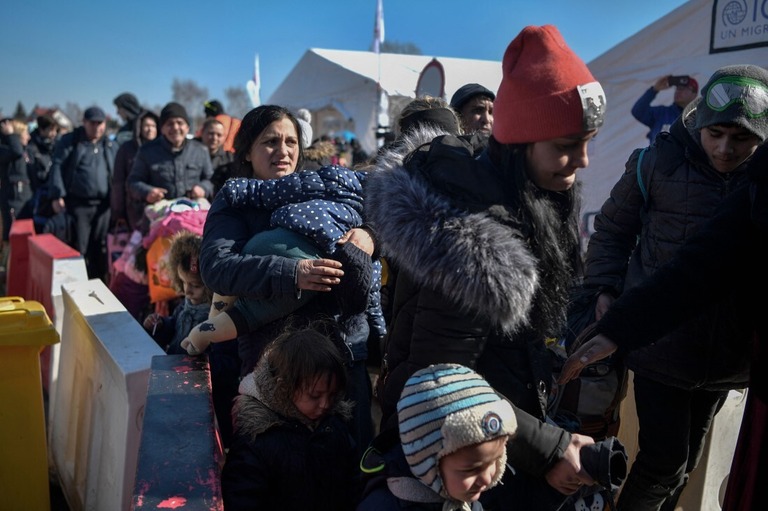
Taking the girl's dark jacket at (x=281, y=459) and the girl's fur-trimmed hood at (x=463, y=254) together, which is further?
the girl's dark jacket at (x=281, y=459)

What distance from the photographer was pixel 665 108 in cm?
683

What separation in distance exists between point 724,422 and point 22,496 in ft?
10.7

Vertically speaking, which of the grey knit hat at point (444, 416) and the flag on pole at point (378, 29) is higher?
the flag on pole at point (378, 29)

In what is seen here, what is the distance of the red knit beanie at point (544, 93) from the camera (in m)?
1.81

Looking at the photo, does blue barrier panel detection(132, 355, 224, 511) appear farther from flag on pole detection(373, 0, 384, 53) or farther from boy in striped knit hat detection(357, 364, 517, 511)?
flag on pole detection(373, 0, 384, 53)

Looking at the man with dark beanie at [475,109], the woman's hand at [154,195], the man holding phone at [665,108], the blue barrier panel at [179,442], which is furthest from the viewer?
the woman's hand at [154,195]

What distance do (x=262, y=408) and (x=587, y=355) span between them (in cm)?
109

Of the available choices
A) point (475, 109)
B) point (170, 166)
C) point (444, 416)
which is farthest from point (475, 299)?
point (170, 166)

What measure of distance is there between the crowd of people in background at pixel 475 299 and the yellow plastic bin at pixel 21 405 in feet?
→ 2.46

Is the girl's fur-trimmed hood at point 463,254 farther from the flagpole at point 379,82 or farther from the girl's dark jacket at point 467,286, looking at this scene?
the flagpole at point 379,82

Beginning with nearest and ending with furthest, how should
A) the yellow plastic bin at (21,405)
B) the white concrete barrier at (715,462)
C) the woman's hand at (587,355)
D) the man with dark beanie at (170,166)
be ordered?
the woman's hand at (587,355) < the yellow plastic bin at (21,405) < the white concrete barrier at (715,462) < the man with dark beanie at (170,166)

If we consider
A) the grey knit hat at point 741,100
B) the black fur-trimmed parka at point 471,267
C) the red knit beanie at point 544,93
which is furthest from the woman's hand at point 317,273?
the grey knit hat at point 741,100

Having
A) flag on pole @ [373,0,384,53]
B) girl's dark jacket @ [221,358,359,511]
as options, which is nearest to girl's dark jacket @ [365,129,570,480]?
girl's dark jacket @ [221,358,359,511]

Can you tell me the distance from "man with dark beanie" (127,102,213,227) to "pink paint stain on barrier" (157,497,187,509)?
5.05m
